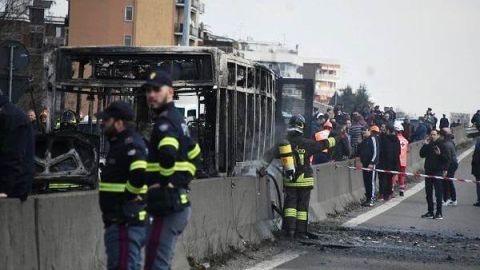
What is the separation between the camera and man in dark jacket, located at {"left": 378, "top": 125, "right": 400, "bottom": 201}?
30.1 metres

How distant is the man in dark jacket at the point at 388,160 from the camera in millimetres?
30062

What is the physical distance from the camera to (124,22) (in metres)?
120

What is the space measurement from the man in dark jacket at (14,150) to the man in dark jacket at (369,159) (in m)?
18.5

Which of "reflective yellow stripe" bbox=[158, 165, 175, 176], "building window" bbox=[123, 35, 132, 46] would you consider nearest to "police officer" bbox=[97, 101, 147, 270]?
"reflective yellow stripe" bbox=[158, 165, 175, 176]

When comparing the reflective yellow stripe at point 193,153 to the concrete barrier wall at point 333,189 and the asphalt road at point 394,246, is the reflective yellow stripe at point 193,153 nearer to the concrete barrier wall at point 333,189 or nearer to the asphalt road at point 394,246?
the asphalt road at point 394,246

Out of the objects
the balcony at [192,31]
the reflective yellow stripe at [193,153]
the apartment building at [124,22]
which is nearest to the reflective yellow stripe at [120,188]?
the reflective yellow stripe at [193,153]

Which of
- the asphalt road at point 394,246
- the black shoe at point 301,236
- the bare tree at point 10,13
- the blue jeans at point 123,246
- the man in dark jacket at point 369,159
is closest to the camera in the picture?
the blue jeans at point 123,246

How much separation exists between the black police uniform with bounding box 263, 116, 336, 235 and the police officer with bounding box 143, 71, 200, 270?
29.7 ft

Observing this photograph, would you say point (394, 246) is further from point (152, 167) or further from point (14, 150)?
point (152, 167)

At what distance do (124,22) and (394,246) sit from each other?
342 ft

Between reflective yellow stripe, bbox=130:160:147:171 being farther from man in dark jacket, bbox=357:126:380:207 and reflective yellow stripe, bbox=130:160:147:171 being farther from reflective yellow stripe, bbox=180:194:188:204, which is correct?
man in dark jacket, bbox=357:126:380:207

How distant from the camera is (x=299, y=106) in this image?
2995 cm

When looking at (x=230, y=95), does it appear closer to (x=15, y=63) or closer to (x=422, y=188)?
(x=15, y=63)

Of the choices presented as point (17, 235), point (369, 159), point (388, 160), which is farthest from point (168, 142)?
point (388, 160)
